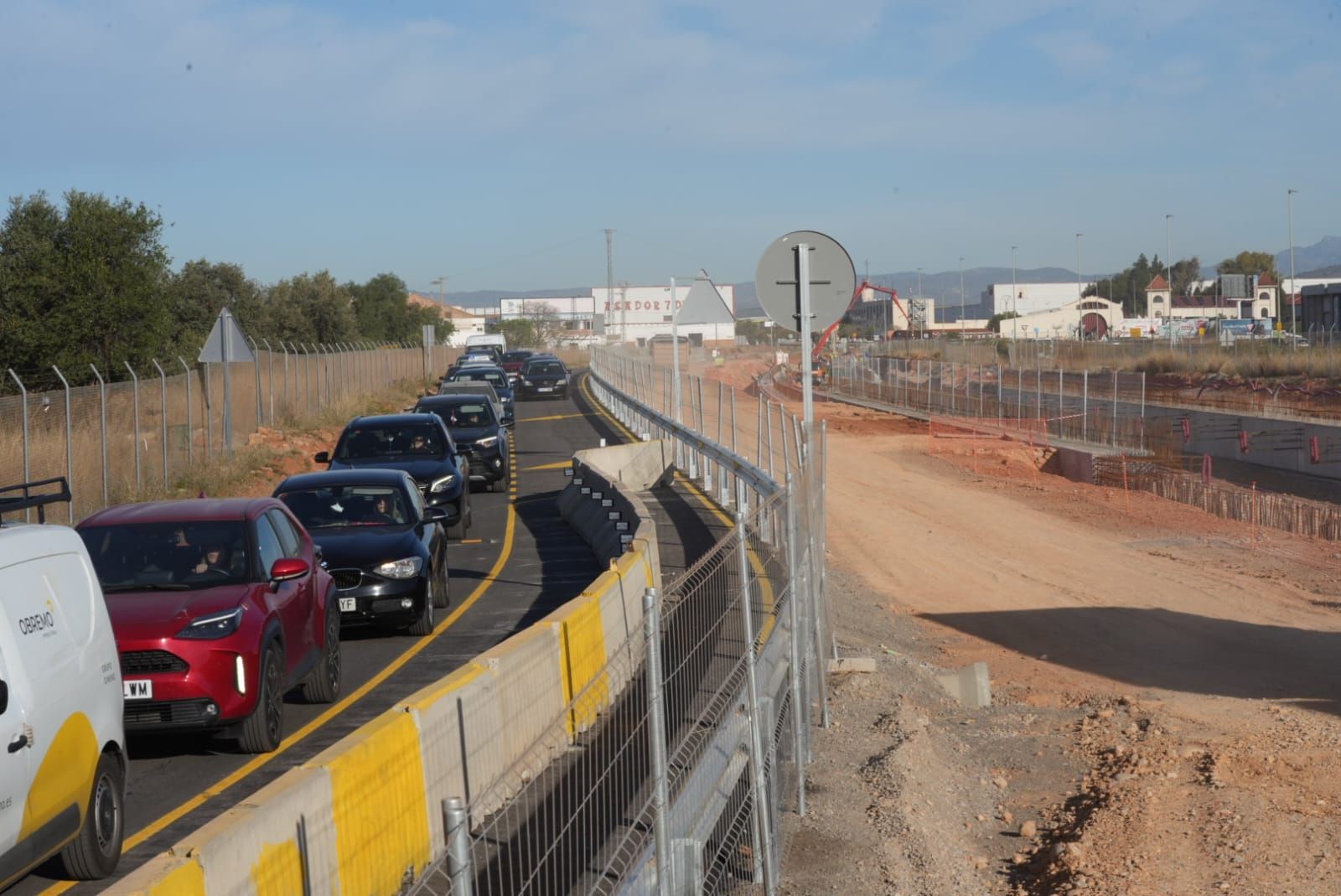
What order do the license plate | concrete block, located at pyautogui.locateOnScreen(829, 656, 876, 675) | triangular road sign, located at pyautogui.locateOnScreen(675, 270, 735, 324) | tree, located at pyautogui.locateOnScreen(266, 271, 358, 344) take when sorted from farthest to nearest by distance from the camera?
tree, located at pyautogui.locateOnScreen(266, 271, 358, 344) < triangular road sign, located at pyautogui.locateOnScreen(675, 270, 735, 324) < concrete block, located at pyautogui.locateOnScreen(829, 656, 876, 675) < the license plate

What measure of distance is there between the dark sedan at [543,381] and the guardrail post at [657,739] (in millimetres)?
54219

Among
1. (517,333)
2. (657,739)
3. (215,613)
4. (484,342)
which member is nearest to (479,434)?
(215,613)

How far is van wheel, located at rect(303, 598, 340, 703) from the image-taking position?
1164 cm

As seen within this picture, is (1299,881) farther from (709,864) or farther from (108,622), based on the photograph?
(108,622)

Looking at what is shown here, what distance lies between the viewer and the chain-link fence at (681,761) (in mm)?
4816

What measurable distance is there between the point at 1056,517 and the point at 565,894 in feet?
105

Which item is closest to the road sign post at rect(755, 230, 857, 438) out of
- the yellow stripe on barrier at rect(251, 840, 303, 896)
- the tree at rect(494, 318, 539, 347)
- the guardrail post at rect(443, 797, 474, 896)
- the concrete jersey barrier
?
the concrete jersey barrier

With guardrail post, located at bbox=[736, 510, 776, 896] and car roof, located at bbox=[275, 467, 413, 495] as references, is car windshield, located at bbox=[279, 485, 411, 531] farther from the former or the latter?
guardrail post, located at bbox=[736, 510, 776, 896]

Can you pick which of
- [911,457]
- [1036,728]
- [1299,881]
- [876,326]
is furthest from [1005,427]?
[876,326]

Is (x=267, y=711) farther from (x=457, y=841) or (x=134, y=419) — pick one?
(x=134, y=419)

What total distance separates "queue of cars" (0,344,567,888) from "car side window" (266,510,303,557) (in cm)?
2

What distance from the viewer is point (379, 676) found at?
13008 mm

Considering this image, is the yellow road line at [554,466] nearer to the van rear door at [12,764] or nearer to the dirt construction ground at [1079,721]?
the dirt construction ground at [1079,721]

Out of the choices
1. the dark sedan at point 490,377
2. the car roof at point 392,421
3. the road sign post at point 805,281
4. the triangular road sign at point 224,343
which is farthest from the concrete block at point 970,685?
the dark sedan at point 490,377
